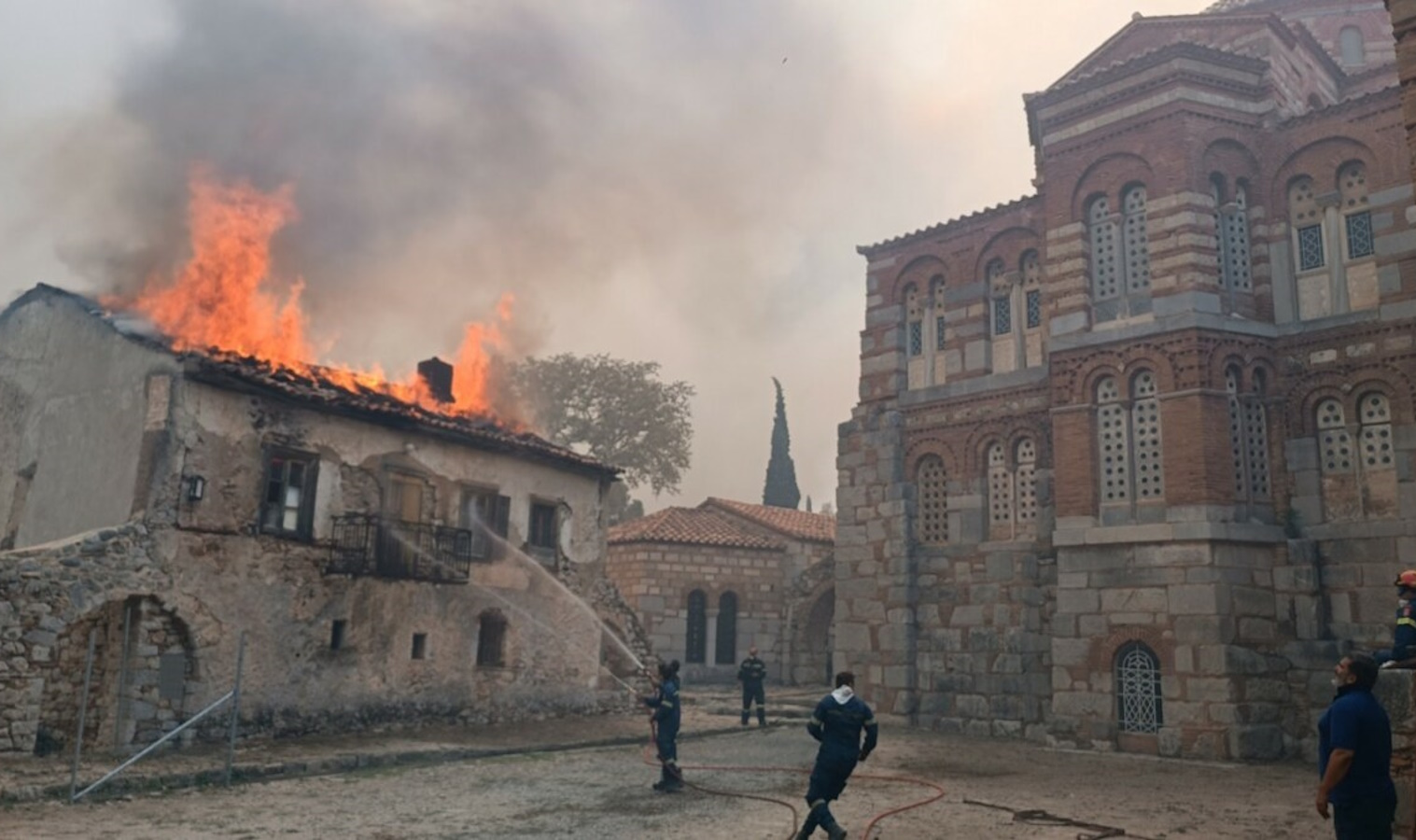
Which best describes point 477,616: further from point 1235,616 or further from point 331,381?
point 1235,616

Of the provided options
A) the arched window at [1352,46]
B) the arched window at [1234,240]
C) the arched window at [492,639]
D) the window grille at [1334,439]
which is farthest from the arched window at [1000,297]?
the arched window at [1352,46]

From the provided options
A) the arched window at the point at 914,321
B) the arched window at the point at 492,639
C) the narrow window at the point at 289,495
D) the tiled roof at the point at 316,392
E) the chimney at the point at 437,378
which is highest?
the arched window at the point at 914,321

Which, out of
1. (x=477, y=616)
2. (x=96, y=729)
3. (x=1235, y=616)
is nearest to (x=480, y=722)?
(x=477, y=616)

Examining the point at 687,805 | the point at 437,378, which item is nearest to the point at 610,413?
the point at 437,378

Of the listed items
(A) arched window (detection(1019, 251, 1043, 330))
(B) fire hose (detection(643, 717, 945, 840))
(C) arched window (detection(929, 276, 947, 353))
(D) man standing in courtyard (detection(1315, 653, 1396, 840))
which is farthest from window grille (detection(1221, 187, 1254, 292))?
(D) man standing in courtyard (detection(1315, 653, 1396, 840))

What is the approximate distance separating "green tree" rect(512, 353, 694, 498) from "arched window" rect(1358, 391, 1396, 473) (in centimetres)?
3267

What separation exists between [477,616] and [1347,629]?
15.0 metres

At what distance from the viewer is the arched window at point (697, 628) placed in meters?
33.2

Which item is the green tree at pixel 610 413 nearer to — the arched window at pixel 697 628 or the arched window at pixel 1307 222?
the arched window at pixel 697 628

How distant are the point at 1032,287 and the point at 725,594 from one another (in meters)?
16.5

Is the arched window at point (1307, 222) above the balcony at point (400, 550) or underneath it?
above

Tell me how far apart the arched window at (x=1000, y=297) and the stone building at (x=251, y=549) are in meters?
9.78

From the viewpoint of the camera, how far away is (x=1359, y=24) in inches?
1145

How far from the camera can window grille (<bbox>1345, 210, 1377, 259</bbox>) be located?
17.5m
